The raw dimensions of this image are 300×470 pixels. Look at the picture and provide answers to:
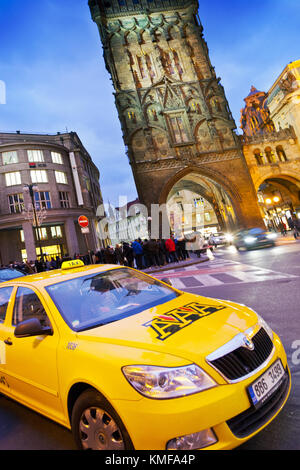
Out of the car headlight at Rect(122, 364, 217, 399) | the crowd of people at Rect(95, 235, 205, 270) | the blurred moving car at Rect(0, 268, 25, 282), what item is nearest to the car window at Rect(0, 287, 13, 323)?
the car headlight at Rect(122, 364, 217, 399)

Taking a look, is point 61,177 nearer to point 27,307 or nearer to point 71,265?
point 71,265

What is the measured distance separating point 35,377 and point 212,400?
1.79 m

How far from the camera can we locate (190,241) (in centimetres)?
2209

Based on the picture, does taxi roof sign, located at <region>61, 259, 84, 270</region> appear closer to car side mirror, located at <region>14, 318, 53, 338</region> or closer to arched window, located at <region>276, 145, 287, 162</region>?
car side mirror, located at <region>14, 318, 53, 338</region>

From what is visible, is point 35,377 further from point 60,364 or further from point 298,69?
point 298,69

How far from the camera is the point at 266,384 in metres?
2.05

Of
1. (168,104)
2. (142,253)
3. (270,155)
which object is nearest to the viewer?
(142,253)

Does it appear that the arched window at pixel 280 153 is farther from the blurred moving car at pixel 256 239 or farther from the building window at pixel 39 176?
the building window at pixel 39 176

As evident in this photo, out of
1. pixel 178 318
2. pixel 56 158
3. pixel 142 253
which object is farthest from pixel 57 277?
pixel 56 158

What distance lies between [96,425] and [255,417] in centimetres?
119

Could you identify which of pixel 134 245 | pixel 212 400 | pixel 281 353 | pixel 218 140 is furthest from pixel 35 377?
pixel 218 140

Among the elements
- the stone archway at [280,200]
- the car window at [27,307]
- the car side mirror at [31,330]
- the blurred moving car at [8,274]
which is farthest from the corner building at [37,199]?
the car side mirror at [31,330]

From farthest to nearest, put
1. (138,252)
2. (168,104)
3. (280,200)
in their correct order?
(280,200) → (168,104) → (138,252)
